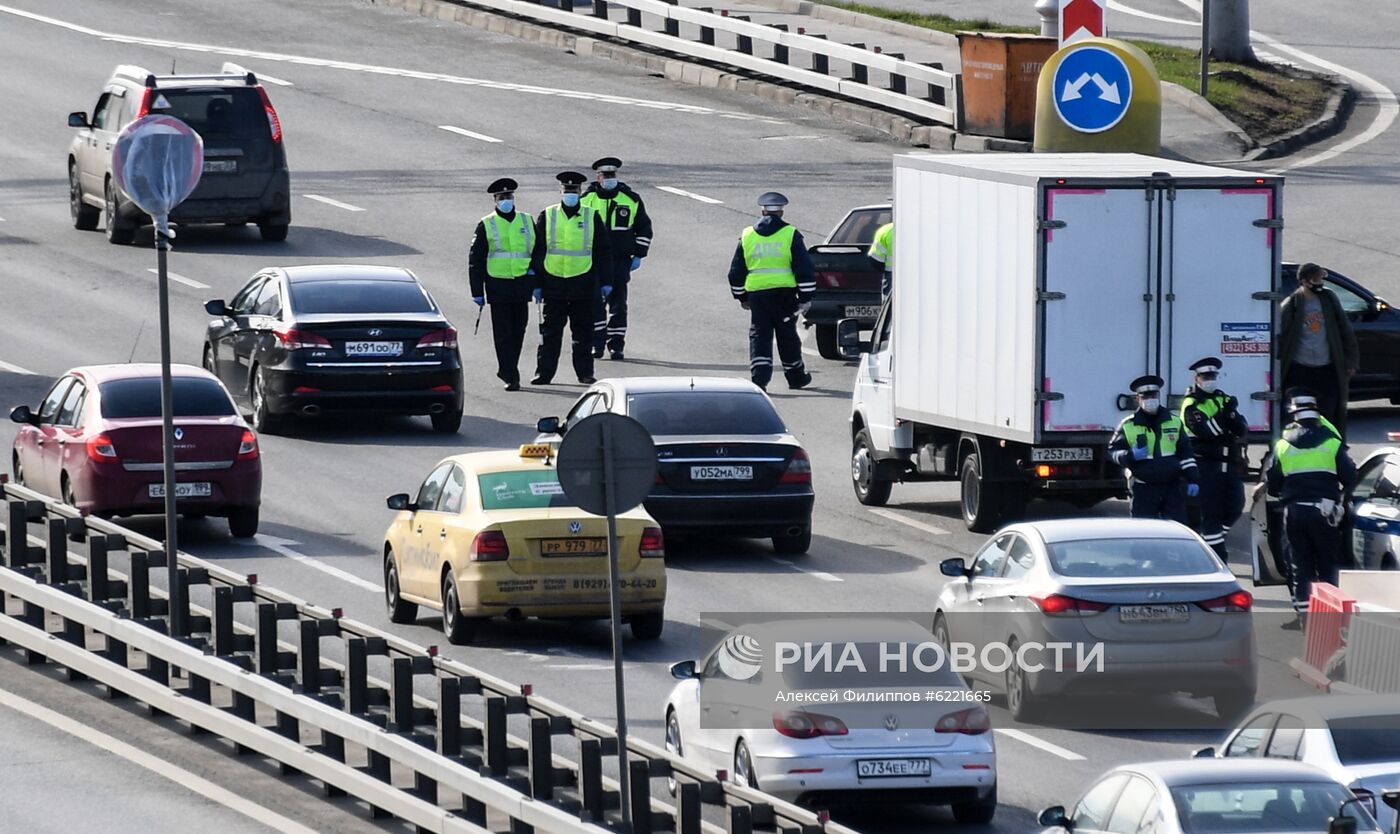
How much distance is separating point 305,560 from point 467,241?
14.8m

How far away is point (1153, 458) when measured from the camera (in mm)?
19844

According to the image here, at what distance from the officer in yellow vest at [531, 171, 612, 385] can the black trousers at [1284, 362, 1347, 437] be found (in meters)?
7.97

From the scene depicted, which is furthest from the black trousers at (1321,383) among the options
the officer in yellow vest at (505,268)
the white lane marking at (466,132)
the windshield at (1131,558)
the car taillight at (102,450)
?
the white lane marking at (466,132)

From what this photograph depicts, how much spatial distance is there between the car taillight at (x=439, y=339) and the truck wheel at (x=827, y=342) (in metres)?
6.04

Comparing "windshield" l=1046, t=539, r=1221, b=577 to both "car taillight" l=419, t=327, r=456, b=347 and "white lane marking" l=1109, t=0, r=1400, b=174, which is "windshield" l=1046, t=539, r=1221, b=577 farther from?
"white lane marking" l=1109, t=0, r=1400, b=174

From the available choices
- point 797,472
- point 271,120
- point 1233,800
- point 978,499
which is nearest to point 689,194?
point 271,120

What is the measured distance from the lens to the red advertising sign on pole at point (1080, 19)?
25.2 meters

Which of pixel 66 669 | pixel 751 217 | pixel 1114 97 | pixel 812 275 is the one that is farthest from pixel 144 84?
pixel 66 669

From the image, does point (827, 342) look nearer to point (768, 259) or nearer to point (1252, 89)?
point (768, 259)

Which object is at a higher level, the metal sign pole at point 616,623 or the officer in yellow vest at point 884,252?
the officer in yellow vest at point 884,252

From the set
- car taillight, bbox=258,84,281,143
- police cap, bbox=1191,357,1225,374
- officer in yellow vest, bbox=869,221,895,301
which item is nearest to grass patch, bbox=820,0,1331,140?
officer in yellow vest, bbox=869,221,895,301

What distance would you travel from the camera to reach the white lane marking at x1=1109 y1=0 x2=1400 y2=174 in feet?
131

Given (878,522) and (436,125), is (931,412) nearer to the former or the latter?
(878,522)

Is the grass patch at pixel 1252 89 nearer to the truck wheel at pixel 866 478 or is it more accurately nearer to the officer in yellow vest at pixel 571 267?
the officer in yellow vest at pixel 571 267
